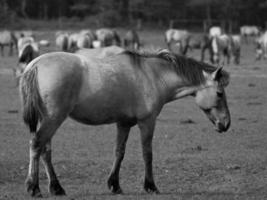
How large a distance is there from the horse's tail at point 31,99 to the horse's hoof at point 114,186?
47.8 inches

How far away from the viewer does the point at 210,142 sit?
13.5m

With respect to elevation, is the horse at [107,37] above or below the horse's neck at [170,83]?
below

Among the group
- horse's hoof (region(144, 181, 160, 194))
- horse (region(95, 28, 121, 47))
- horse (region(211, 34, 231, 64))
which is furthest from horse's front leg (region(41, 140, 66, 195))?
horse (region(95, 28, 121, 47))

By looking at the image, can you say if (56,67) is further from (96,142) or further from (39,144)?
(96,142)

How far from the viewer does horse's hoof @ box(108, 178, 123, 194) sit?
29.2ft

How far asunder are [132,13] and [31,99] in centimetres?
6915

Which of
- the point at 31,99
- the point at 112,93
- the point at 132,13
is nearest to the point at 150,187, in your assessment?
the point at 112,93

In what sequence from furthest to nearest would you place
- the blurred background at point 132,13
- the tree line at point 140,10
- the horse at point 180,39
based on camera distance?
the tree line at point 140,10, the blurred background at point 132,13, the horse at point 180,39

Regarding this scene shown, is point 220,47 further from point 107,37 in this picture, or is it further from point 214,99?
point 214,99

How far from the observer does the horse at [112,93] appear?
8258mm

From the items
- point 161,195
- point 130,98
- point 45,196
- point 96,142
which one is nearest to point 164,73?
point 130,98


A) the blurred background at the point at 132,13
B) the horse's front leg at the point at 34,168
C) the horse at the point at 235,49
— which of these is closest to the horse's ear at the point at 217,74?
the horse's front leg at the point at 34,168

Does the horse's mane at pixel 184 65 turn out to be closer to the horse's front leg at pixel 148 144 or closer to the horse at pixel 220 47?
the horse's front leg at pixel 148 144

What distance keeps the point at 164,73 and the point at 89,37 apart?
3851 cm
